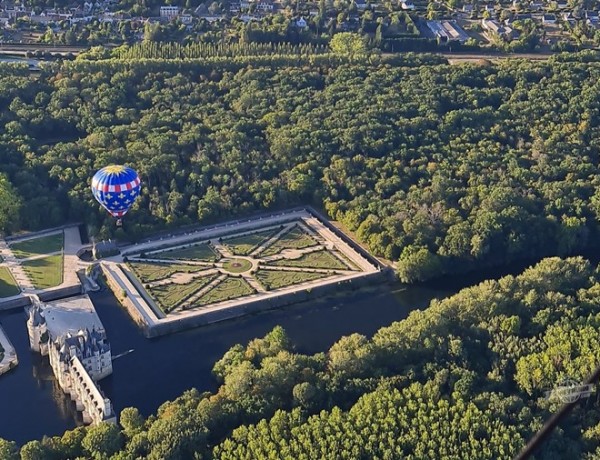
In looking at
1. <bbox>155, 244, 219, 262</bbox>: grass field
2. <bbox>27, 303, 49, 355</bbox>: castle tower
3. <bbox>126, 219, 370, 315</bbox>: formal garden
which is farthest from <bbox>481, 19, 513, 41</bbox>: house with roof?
<bbox>27, 303, 49, 355</bbox>: castle tower

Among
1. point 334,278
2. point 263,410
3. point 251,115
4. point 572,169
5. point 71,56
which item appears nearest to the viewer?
point 263,410

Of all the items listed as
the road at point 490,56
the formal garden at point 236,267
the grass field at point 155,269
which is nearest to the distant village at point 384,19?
the road at point 490,56

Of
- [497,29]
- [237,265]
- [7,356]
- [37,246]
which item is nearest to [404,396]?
[237,265]

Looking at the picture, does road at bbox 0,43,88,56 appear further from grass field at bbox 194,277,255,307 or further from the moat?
grass field at bbox 194,277,255,307

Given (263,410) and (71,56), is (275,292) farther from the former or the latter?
(71,56)

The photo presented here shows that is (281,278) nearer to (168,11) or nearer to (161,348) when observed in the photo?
(161,348)

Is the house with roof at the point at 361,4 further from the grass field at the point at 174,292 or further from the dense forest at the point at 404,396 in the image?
the dense forest at the point at 404,396

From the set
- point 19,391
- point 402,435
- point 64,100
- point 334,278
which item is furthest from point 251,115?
point 402,435
